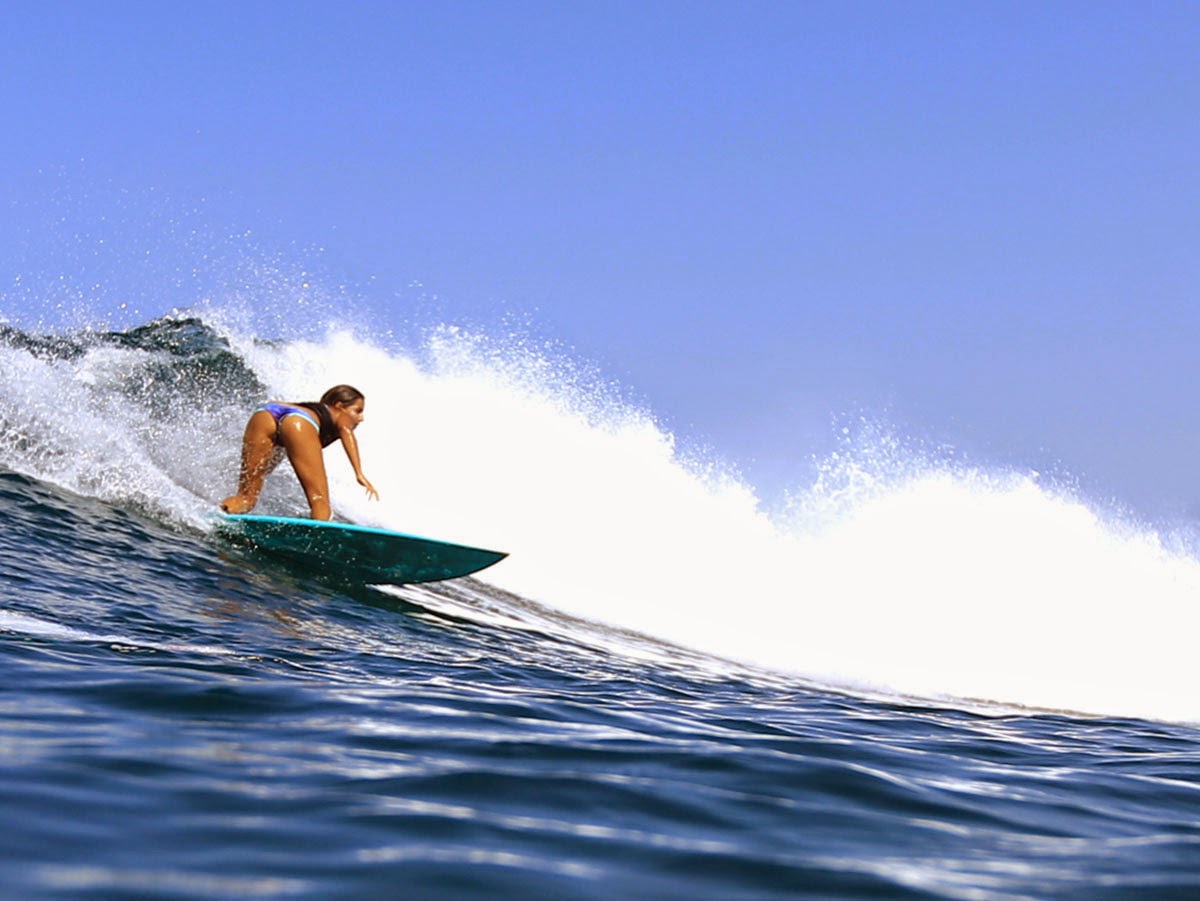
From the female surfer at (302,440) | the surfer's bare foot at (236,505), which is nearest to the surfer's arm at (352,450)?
the female surfer at (302,440)

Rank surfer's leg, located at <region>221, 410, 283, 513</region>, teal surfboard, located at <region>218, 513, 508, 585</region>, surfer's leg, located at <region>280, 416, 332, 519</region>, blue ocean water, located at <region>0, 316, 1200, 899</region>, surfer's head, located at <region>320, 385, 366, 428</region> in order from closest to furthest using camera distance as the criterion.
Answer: blue ocean water, located at <region>0, 316, 1200, 899</region> → teal surfboard, located at <region>218, 513, 508, 585</region> → surfer's leg, located at <region>280, 416, 332, 519</region> → surfer's leg, located at <region>221, 410, 283, 513</region> → surfer's head, located at <region>320, 385, 366, 428</region>

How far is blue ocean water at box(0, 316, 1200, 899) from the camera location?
269 cm

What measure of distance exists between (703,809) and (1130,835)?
1.36 metres

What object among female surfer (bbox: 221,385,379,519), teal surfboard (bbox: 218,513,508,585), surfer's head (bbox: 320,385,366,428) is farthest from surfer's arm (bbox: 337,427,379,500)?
teal surfboard (bbox: 218,513,508,585)

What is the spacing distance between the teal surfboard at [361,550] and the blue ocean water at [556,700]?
26 cm

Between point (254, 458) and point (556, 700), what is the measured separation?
5745 millimetres

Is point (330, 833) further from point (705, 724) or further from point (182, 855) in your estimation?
point (705, 724)

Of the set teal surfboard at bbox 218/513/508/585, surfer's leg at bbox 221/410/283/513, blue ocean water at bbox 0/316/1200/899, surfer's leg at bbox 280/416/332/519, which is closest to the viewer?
blue ocean water at bbox 0/316/1200/899

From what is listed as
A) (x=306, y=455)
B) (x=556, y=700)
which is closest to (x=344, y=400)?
(x=306, y=455)

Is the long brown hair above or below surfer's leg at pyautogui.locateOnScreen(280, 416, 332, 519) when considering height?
above

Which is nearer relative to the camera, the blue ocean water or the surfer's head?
the blue ocean water

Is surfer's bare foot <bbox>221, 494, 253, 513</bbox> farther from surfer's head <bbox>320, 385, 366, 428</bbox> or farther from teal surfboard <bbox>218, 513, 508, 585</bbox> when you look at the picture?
surfer's head <bbox>320, 385, 366, 428</bbox>

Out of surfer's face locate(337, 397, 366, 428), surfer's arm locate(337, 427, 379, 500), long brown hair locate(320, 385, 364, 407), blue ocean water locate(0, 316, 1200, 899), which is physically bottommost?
blue ocean water locate(0, 316, 1200, 899)

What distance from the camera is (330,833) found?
272 cm
